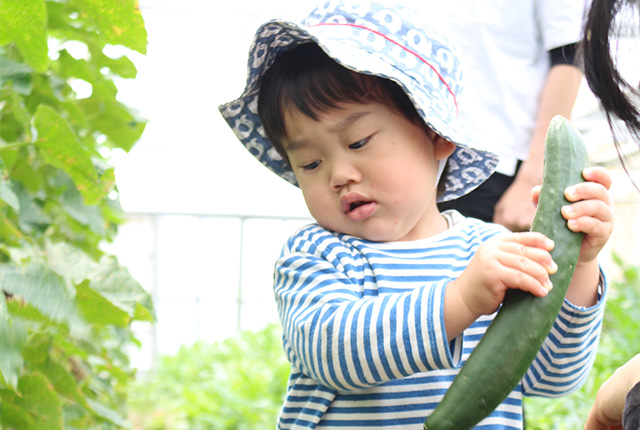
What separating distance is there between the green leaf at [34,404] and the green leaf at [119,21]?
614mm

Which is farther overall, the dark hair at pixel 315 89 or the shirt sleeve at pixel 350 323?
the dark hair at pixel 315 89

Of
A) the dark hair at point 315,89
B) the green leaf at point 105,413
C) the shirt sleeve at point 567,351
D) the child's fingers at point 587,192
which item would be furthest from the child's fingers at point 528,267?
the green leaf at point 105,413

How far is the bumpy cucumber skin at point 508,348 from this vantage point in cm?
106

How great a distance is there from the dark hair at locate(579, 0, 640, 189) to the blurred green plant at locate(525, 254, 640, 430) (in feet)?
7.49

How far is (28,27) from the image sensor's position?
112 cm

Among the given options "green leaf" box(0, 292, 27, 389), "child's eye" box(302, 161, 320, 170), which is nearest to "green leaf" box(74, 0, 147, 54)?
→ "child's eye" box(302, 161, 320, 170)

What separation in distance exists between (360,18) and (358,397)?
2.51 feet

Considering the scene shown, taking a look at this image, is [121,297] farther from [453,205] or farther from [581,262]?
[453,205]

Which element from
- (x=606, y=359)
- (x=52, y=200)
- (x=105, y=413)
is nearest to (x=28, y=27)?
(x=52, y=200)

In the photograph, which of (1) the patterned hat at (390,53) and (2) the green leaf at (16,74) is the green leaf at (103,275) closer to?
(2) the green leaf at (16,74)

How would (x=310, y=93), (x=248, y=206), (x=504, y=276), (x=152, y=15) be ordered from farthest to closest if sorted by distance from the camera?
(x=248, y=206), (x=152, y=15), (x=310, y=93), (x=504, y=276)

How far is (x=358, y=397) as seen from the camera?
141 centimetres

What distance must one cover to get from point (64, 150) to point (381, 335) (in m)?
0.62

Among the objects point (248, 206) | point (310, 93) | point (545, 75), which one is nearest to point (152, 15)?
point (248, 206)
